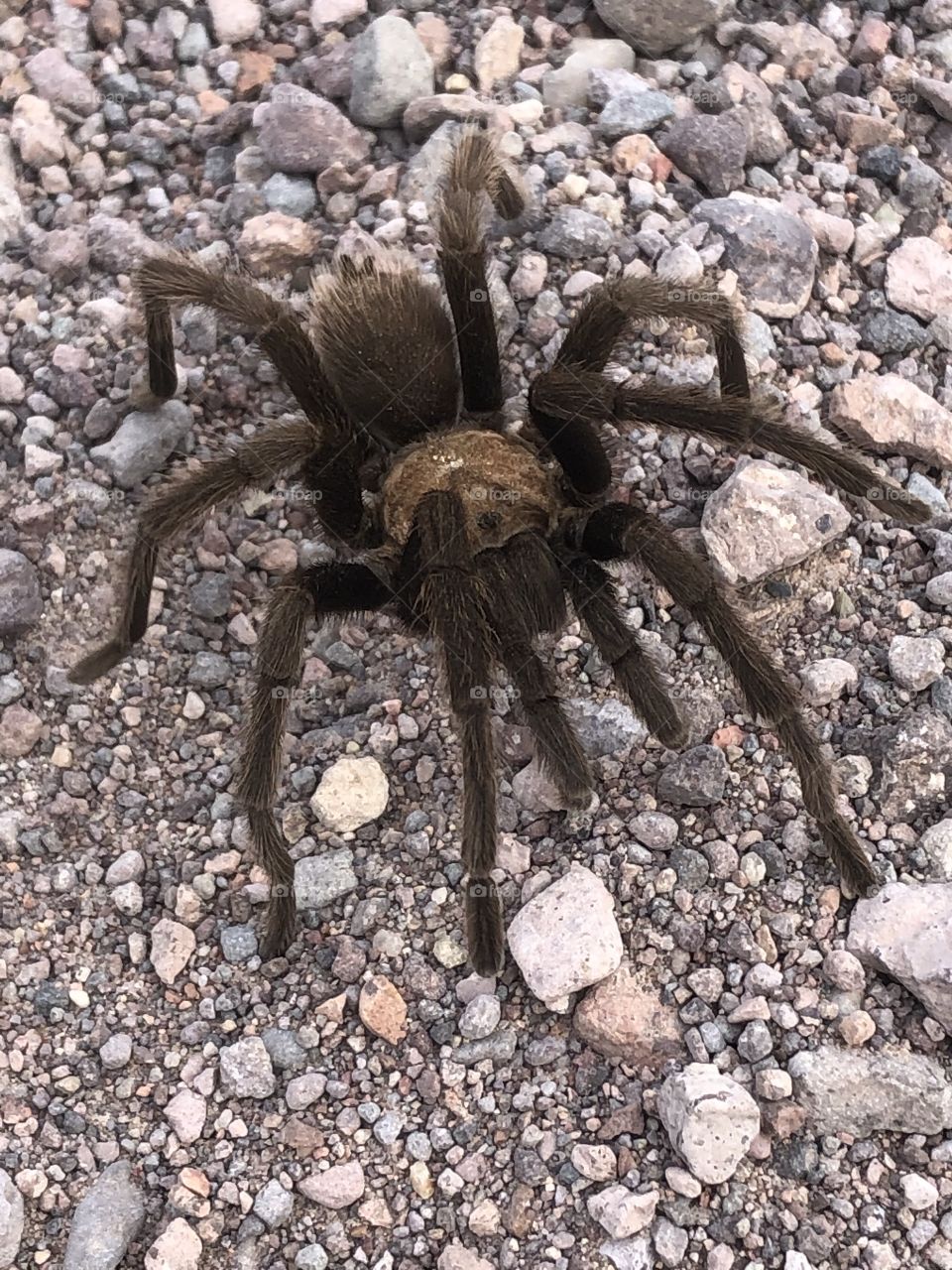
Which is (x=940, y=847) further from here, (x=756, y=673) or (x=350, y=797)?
(x=350, y=797)

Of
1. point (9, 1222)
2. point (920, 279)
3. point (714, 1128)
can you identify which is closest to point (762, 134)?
point (920, 279)

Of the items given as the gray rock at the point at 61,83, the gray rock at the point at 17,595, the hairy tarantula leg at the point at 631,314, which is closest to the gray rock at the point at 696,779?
the hairy tarantula leg at the point at 631,314

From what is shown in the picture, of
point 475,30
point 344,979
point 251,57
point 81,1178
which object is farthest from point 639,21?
point 81,1178

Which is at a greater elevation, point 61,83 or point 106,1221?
point 61,83

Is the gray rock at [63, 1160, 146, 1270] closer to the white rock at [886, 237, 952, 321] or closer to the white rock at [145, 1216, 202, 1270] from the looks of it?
the white rock at [145, 1216, 202, 1270]

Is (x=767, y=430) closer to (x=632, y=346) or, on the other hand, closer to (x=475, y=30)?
(x=632, y=346)
